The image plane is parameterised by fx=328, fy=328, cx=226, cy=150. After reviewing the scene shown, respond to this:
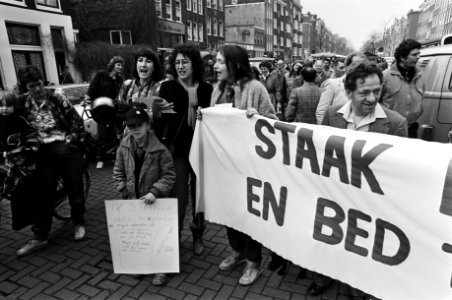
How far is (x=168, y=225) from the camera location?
2824 millimetres

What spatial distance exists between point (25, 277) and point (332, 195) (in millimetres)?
2956

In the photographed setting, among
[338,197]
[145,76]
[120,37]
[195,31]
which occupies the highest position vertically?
[195,31]

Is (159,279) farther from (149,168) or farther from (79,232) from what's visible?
(79,232)

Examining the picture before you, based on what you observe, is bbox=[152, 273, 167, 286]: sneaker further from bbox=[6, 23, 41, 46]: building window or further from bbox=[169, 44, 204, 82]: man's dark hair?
bbox=[6, 23, 41, 46]: building window

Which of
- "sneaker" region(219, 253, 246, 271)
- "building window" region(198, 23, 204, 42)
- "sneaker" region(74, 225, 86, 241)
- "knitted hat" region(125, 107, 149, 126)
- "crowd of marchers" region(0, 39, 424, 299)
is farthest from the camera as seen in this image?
"building window" region(198, 23, 204, 42)

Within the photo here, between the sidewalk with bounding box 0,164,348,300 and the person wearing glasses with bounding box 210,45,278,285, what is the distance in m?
0.17

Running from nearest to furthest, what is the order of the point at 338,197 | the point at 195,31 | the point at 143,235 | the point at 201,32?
the point at 338,197 → the point at 143,235 → the point at 195,31 → the point at 201,32

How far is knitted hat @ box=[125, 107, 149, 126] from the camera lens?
9.02 ft

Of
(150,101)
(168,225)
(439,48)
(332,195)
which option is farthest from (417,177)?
(439,48)

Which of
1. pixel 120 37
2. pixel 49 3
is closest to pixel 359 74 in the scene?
pixel 49 3

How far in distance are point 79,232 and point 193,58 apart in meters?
2.42

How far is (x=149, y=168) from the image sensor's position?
9.52 ft

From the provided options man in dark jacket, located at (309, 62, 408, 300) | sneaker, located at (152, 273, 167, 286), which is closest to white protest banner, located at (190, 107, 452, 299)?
man in dark jacket, located at (309, 62, 408, 300)

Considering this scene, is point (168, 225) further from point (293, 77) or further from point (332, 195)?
point (293, 77)
